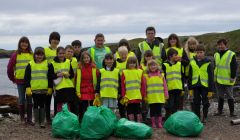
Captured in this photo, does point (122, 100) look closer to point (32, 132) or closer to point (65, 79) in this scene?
point (65, 79)

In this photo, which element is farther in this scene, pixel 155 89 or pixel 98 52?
pixel 98 52

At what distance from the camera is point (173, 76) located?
11289 mm

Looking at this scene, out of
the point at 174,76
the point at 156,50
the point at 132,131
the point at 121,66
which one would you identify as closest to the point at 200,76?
the point at 174,76

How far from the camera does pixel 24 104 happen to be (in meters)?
11.3

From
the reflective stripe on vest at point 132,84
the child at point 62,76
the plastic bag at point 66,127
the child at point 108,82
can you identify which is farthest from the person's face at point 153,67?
the plastic bag at point 66,127

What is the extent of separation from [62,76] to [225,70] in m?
4.57

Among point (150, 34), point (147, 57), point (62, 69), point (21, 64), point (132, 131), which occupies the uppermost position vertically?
point (150, 34)

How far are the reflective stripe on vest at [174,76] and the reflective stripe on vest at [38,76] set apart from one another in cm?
307

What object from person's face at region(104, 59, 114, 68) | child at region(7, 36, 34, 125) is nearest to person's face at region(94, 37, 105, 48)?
person's face at region(104, 59, 114, 68)

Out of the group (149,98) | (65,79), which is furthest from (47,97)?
(149,98)

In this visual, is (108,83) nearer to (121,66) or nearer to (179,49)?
(121,66)

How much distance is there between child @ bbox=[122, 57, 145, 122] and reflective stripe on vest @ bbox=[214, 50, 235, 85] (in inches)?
108

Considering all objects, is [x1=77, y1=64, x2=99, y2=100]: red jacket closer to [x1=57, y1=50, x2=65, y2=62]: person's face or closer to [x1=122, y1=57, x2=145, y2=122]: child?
[x1=57, y1=50, x2=65, y2=62]: person's face

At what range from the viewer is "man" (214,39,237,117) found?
40.2 ft
